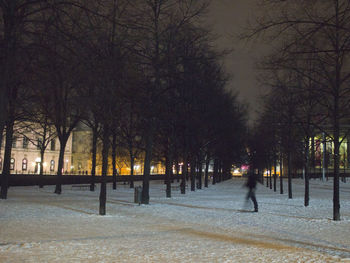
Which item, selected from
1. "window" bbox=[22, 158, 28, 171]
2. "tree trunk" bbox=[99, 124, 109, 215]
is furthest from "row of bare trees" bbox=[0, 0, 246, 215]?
"window" bbox=[22, 158, 28, 171]

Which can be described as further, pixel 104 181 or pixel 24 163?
pixel 24 163

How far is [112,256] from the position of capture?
882 cm

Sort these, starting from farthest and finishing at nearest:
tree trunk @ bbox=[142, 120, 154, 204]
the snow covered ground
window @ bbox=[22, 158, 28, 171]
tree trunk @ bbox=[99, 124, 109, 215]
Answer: window @ bbox=[22, 158, 28, 171] < tree trunk @ bbox=[142, 120, 154, 204] < tree trunk @ bbox=[99, 124, 109, 215] < the snow covered ground

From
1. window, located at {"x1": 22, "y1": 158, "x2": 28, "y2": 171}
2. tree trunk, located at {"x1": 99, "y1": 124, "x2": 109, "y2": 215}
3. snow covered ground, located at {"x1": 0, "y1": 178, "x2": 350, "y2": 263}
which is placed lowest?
snow covered ground, located at {"x1": 0, "y1": 178, "x2": 350, "y2": 263}

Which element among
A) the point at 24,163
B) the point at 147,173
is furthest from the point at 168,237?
the point at 24,163

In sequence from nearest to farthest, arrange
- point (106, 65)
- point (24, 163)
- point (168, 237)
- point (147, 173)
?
point (168, 237)
point (106, 65)
point (147, 173)
point (24, 163)

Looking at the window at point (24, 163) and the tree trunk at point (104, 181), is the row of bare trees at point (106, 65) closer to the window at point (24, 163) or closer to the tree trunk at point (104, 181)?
the tree trunk at point (104, 181)

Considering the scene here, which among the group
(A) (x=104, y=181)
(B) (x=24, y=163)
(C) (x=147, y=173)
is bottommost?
(A) (x=104, y=181)

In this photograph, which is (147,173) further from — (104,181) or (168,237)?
(168,237)

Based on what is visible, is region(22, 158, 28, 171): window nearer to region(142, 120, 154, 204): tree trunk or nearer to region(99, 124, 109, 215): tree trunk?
region(142, 120, 154, 204): tree trunk

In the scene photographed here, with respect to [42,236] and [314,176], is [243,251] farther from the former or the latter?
[314,176]

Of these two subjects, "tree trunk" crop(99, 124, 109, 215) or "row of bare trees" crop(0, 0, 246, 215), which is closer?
"row of bare trees" crop(0, 0, 246, 215)

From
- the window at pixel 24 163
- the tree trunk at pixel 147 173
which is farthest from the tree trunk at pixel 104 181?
the window at pixel 24 163

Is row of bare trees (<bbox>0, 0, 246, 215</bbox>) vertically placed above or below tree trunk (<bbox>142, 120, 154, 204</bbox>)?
above
